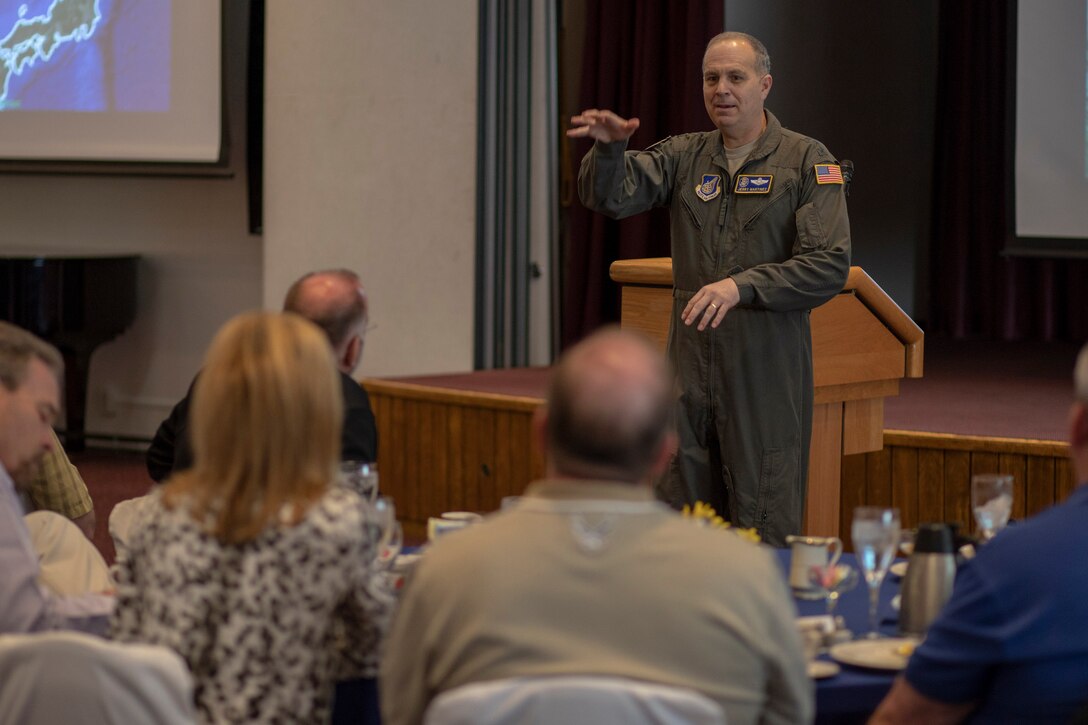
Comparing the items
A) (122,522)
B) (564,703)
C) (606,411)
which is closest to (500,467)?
(122,522)

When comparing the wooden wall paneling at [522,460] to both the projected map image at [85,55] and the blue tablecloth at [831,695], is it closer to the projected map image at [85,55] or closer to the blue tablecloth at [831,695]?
the projected map image at [85,55]

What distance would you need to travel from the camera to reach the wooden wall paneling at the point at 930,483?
485 centimetres

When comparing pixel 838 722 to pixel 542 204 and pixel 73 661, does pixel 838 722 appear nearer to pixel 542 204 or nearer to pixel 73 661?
pixel 73 661

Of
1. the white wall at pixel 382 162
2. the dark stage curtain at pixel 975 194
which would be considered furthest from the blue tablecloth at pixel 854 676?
the dark stage curtain at pixel 975 194

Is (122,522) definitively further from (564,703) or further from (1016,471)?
(1016,471)

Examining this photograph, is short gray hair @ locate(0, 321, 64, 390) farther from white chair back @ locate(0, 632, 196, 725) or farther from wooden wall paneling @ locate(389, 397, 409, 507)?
wooden wall paneling @ locate(389, 397, 409, 507)

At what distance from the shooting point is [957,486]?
484 cm

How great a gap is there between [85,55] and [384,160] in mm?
1776

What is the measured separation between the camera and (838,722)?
7.10 ft

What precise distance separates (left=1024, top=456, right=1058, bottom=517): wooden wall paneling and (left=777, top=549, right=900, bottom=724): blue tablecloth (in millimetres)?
2258

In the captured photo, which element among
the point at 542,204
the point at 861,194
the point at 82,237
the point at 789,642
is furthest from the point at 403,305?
the point at 789,642

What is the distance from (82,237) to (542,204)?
2525 millimetres

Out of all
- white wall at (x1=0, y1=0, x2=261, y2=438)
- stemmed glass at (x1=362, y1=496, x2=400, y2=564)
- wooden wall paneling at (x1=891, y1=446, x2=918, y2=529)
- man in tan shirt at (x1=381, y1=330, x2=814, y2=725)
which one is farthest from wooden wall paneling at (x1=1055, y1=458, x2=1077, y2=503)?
white wall at (x1=0, y1=0, x2=261, y2=438)

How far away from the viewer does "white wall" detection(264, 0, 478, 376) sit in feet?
21.4
